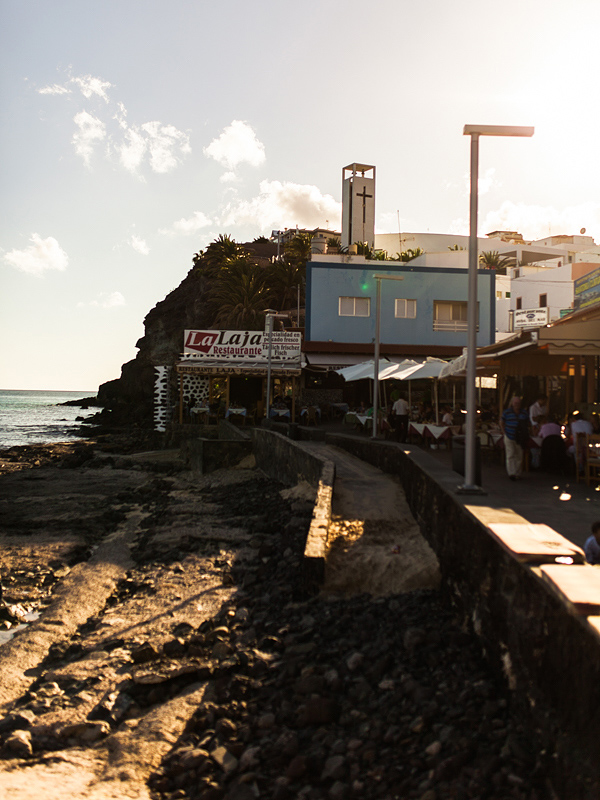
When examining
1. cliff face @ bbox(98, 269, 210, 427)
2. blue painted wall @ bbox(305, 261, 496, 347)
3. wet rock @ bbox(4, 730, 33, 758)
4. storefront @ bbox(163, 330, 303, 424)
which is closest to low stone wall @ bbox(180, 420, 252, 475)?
storefront @ bbox(163, 330, 303, 424)

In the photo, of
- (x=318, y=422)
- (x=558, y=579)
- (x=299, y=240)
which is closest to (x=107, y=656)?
(x=558, y=579)

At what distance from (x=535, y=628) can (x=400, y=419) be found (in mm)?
15850

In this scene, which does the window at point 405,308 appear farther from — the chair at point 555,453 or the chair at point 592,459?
the chair at point 592,459

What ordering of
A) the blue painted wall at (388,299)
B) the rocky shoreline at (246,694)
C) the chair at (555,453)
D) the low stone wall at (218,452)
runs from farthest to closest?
the blue painted wall at (388,299), the low stone wall at (218,452), the chair at (555,453), the rocky shoreline at (246,694)

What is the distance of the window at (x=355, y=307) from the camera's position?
36281 millimetres

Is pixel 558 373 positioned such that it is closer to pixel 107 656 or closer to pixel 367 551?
pixel 367 551

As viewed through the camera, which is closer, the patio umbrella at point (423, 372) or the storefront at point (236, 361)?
the patio umbrella at point (423, 372)

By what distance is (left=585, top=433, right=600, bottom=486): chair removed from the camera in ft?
36.1

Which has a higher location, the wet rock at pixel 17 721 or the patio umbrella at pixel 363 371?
the patio umbrella at pixel 363 371

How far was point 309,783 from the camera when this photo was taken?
4.93 m

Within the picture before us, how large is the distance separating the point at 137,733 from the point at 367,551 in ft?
13.7

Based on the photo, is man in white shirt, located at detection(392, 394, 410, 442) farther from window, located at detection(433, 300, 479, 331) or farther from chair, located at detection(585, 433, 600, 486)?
window, located at detection(433, 300, 479, 331)

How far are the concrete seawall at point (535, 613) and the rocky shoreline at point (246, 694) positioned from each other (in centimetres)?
21

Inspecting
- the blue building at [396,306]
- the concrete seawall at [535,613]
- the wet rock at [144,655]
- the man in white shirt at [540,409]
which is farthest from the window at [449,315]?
the wet rock at [144,655]
